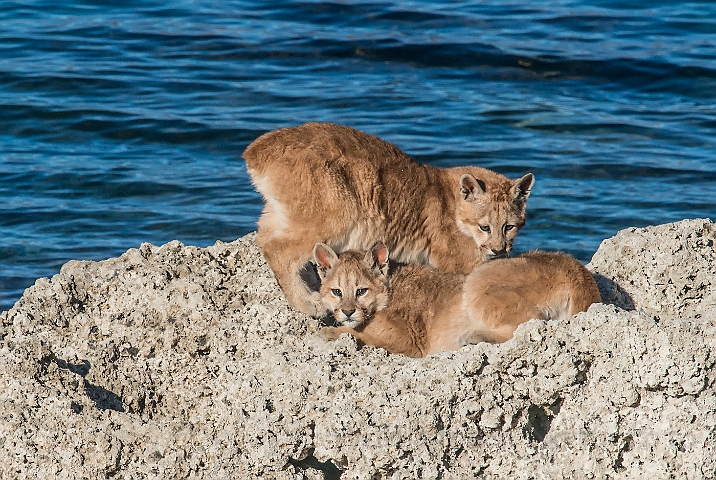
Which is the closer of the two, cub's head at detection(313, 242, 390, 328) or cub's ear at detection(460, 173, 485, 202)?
cub's head at detection(313, 242, 390, 328)

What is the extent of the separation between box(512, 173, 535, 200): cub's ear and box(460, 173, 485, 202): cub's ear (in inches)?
11.0

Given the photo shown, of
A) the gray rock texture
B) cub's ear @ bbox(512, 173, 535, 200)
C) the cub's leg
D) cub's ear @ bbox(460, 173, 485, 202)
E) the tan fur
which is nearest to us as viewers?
the gray rock texture

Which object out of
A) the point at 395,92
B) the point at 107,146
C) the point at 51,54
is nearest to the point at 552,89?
the point at 395,92

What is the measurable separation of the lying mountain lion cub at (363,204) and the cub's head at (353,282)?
5.7 inches

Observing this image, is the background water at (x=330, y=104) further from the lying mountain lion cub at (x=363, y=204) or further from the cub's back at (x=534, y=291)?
the cub's back at (x=534, y=291)

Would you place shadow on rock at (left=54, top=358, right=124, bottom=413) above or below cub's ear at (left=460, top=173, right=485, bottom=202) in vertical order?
below

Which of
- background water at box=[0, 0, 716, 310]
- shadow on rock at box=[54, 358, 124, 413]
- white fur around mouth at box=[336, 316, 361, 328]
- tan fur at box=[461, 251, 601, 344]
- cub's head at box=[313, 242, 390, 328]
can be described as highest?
tan fur at box=[461, 251, 601, 344]

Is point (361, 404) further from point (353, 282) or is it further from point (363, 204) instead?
point (363, 204)

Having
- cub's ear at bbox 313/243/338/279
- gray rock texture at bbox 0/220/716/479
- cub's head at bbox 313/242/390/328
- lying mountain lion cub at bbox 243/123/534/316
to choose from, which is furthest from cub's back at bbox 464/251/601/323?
lying mountain lion cub at bbox 243/123/534/316

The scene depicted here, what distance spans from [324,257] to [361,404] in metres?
1.78

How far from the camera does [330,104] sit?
17.5m

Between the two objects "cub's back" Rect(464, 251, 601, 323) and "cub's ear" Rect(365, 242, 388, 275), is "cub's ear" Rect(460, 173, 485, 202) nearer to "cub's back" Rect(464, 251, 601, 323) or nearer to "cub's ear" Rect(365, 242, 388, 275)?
"cub's ear" Rect(365, 242, 388, 275)

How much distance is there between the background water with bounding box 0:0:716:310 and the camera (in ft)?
43.7

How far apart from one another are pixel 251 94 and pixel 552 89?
220 inches
